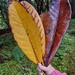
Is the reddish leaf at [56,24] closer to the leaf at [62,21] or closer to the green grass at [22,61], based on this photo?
the leaf at [62,21]

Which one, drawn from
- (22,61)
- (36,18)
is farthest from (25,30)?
(22,61)

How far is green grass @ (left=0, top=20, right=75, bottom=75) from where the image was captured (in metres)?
2.64

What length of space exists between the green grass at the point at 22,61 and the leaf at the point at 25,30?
178cm

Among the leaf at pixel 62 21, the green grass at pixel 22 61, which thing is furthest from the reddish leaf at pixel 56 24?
the green grass at pixel 22 61

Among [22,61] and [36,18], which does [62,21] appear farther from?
[22,61]

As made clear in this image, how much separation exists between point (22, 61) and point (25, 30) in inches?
77.5

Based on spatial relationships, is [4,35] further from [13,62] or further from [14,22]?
[14,22]

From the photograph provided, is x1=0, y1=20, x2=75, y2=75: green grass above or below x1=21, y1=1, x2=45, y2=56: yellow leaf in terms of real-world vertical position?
below

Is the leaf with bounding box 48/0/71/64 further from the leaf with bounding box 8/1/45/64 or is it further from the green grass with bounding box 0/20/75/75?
the green grass with bounding box 0/20/75/75

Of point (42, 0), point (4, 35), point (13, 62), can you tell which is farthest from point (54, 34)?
point (42, 0)

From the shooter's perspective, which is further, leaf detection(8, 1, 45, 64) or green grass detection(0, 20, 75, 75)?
green grass detection(0, 20, 75, 75)

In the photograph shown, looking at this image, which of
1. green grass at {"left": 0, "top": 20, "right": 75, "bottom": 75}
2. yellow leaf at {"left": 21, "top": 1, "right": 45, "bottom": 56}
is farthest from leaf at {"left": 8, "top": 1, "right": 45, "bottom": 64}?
green grass at {"left": 0, "top": 20, "right": 75, "bottom": 75}

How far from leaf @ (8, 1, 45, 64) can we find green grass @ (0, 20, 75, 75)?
1775mm

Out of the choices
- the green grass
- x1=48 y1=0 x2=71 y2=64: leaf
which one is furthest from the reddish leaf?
the green grass
